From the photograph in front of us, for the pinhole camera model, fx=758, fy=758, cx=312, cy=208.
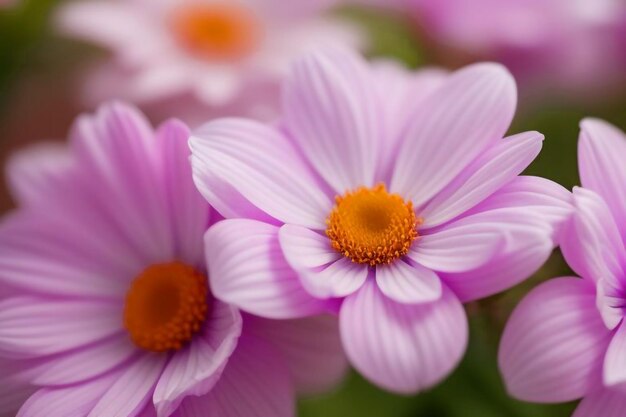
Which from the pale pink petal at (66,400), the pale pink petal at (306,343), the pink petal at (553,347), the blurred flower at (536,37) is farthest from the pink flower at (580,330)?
the blurred flower at (536,37)

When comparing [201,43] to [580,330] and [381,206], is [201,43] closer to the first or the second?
[381,206]

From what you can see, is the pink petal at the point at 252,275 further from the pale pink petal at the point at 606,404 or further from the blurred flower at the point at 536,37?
the blurred flower at the point at 536,37

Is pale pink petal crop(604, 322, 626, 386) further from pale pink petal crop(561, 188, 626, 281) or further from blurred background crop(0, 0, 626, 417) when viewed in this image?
blurred background crop(0, 0, 626, 417)

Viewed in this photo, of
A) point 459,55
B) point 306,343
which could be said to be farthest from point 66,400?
point 459,55

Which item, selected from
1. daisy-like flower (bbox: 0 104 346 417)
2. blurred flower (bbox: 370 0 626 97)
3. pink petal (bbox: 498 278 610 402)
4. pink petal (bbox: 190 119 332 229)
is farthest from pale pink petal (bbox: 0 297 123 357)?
blurred flower (bbox: 370 0 626 97)

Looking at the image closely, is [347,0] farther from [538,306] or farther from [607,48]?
[538,306]
